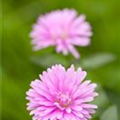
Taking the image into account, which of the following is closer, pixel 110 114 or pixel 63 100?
pixel 63 100

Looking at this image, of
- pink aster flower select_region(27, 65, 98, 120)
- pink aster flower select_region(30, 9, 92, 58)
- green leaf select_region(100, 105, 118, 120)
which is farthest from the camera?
pink aster flower select_region(30, 9, 92, 58)

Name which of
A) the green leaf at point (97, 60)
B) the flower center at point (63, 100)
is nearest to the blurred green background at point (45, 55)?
the green leaf at point (97, 60)

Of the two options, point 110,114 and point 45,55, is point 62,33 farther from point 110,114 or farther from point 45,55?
point 110,114

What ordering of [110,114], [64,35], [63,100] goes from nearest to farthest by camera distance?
1. [63,100]
2. [110,114]
3. [64,35]

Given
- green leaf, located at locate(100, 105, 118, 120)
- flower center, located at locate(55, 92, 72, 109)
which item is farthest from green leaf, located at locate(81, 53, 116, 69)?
flower center, located at locate(55, 92, 72, 109)

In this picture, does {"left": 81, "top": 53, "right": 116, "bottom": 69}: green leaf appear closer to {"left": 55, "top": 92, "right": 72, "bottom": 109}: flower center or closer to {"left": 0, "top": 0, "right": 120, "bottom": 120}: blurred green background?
{"left": 0, "top": 0, "right": 120, "bottom": 120}: blurred green background

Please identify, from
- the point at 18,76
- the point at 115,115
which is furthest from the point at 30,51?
the point at 115,115

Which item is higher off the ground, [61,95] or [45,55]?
[45,55]

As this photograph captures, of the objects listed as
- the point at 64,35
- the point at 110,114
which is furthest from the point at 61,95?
the point at 64,35
